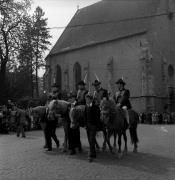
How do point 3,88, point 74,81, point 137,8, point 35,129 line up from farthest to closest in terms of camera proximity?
1. point 74,81
2. point 137,8
3. point 3,88
4. point 35,129

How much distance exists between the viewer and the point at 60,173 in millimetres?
9375

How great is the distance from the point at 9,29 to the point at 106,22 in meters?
16.3

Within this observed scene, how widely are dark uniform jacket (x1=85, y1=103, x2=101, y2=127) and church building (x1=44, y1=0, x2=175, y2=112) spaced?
32.3 m

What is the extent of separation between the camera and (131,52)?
4656 cm

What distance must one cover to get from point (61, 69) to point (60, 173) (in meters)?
47.4

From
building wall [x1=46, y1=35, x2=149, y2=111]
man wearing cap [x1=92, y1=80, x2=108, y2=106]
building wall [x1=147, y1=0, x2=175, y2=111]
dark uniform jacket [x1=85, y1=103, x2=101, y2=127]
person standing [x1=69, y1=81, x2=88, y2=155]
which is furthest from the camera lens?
building wall [x1=147, y1=0, x2=175, y2=111]

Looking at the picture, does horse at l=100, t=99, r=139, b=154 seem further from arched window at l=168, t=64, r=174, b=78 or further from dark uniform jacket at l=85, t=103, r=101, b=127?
arched window at l=168, t=64, r=174, b=78

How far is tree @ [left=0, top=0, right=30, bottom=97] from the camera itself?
1566 inches

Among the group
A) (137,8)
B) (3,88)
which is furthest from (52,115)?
(137,8)

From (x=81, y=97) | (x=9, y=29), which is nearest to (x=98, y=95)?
(x=81, y=97)

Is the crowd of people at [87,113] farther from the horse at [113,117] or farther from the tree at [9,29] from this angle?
the tree at [9,29]

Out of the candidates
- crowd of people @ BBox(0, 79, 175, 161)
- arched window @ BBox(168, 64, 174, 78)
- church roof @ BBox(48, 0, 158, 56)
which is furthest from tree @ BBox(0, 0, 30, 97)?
crowd of people @ BBox(0, 79, 175, 161)

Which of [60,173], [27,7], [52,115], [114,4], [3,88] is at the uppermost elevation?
[114,4]

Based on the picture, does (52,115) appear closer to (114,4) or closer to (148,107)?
(148,107)
